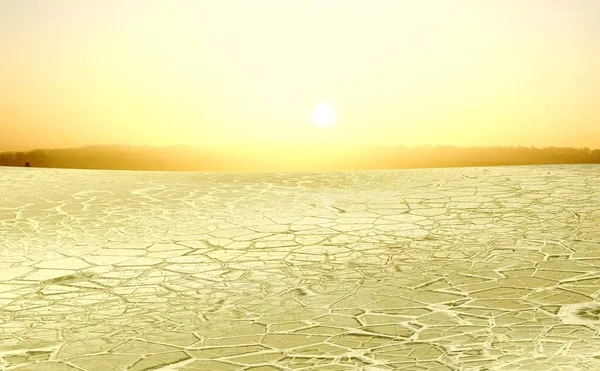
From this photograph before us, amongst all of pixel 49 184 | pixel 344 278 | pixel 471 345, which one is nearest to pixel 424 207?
pixel 344 278

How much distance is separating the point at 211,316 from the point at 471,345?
1.17 m

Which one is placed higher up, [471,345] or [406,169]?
[406,169]

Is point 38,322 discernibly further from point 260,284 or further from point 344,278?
point 344,278

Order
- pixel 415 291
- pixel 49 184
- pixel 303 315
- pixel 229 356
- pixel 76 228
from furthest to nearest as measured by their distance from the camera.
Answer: pixel 49 184
pixel 76 228
pixel 415 291
pixel 303 315
pixel 229 356

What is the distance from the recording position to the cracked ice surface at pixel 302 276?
110 inches

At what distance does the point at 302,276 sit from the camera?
396 cm

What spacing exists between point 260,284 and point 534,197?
10.7 feet

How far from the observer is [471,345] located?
2764mm

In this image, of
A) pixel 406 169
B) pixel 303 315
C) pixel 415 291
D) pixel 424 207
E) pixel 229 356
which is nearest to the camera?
pixel 229 356

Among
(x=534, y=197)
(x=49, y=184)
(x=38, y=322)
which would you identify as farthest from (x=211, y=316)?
(x=49, y=184)

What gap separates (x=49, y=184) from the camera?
7.30 meters

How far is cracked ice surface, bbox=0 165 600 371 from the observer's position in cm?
278

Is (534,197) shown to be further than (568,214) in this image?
Yes

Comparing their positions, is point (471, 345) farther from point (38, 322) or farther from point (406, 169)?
point (406, 169)
